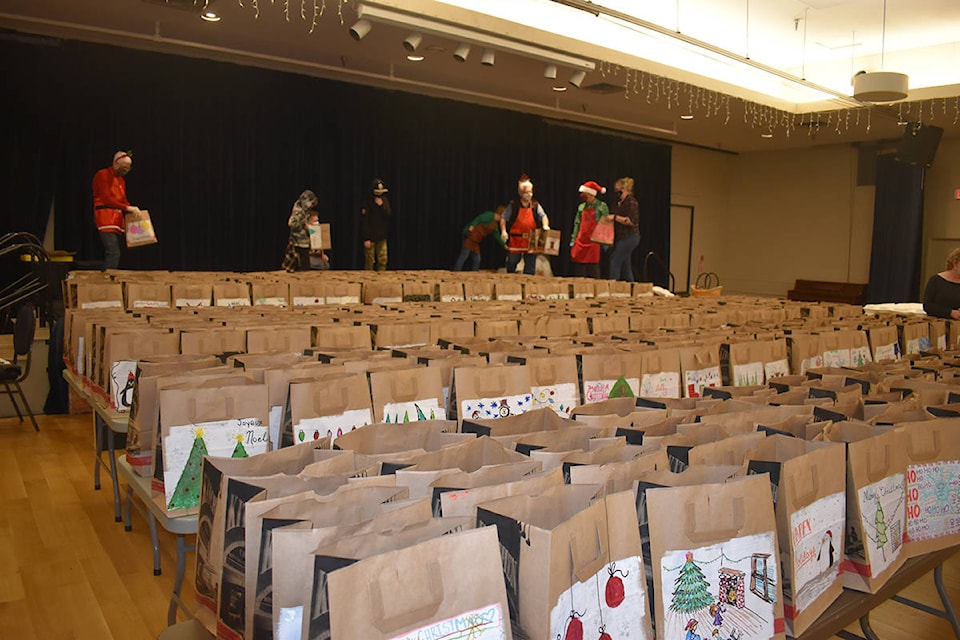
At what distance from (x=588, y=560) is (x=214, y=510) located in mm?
638

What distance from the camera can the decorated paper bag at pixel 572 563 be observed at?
101 cm

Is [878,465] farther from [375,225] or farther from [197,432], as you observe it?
[375,225]

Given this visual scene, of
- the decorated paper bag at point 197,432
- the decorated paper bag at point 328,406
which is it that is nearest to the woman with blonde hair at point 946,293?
the decorated paper bag at point 328,406

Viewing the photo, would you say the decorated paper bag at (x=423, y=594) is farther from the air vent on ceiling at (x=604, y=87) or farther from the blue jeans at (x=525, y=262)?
the air vent on ceiling at (x=604, y=87)

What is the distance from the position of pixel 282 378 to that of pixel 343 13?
20.5 feet

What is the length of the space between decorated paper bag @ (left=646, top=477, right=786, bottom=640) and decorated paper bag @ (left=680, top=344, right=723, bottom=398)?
1675mm

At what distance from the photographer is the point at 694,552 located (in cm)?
125

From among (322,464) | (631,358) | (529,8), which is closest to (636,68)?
(529,8)

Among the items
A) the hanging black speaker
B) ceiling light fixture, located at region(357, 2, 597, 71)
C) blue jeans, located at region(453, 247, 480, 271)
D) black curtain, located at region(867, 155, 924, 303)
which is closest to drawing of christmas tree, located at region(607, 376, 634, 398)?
ceiling light fixture, located at region(357, 2, 597, 71)

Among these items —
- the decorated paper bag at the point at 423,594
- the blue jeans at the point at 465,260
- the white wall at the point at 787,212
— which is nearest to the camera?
the decorated paper bag at the point at 423,594

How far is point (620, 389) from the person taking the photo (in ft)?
9.07

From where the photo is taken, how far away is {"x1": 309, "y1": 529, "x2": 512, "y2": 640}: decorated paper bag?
87 cm

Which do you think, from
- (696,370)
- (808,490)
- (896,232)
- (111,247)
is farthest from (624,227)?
(896,232)

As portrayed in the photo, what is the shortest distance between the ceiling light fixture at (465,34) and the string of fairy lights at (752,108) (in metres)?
0.73
